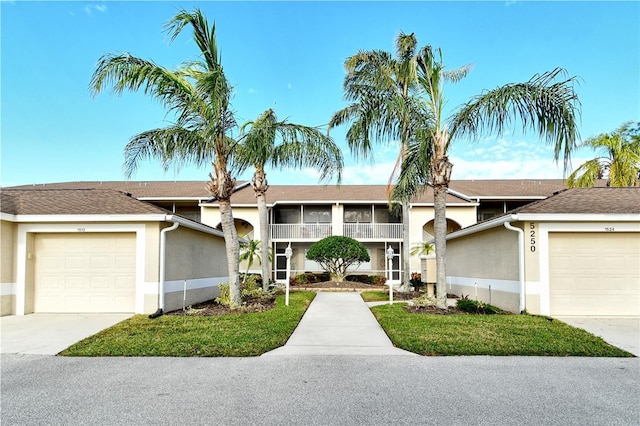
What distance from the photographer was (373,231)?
891 inches

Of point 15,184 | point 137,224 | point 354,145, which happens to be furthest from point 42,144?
point 15,184

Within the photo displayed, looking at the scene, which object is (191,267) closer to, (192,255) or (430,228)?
(192,255)

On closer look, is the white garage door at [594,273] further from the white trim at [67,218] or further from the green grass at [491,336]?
the white trim at [67,218]

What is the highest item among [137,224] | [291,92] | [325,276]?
[291,92]

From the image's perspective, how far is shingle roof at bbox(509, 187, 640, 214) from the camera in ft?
32.7

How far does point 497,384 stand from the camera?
16.0ft

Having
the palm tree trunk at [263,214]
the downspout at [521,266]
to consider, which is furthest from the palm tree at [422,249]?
the downspout at [521,266]

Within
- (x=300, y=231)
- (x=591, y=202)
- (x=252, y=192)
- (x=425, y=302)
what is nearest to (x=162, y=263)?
(x=425, y=302)

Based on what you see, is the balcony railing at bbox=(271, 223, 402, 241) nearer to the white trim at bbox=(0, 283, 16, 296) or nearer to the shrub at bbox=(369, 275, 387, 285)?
the shrub at bbox=(369, 275, 387, 285)

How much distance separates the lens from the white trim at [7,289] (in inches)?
377

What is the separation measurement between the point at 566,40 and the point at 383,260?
588 inches

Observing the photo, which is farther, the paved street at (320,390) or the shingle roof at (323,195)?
the shingle roof at (323,195)

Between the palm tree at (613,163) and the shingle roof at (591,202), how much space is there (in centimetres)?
531

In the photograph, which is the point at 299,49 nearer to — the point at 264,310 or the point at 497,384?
the point at 264,310
